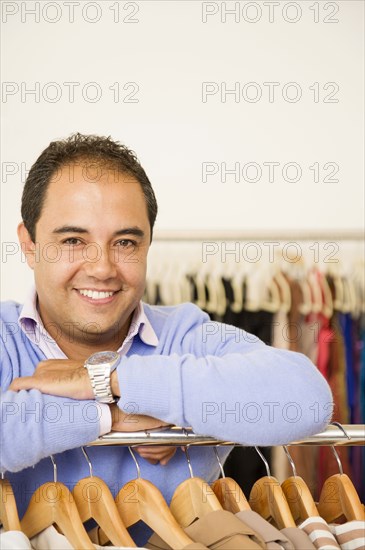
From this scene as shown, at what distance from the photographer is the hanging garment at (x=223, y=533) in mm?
1011

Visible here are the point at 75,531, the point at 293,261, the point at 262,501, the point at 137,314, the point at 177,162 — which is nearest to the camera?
the point at 75,531

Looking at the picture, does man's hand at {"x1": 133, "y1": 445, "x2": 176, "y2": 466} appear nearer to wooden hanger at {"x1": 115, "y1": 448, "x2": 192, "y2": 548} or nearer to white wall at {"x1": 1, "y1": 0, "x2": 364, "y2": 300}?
wooden hanger at {"x1": 115, "y1": 448, "x2": 192, "y2": 548}

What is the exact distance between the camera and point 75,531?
1067mm

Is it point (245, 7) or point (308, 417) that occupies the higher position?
point (245, 7)

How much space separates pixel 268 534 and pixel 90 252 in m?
0.69

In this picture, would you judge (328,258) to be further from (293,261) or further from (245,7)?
(245,7)

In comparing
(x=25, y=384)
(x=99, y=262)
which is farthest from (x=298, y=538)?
(x=99, y=262)

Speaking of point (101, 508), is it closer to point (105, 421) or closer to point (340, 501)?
point (105, 421)

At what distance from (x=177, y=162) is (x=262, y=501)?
1999mm

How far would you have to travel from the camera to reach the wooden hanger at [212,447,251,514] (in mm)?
1129

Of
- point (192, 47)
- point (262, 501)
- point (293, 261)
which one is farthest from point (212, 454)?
point (192, 47)

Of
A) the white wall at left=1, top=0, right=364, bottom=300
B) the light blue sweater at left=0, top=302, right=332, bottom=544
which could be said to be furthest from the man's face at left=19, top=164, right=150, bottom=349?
the white wall at left=1, top=0, right=364, bottom=300

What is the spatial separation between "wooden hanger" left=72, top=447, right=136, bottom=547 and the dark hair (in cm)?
66

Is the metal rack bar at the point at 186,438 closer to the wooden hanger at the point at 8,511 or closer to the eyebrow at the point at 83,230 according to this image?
the wooden hanger at the point at 8,511
